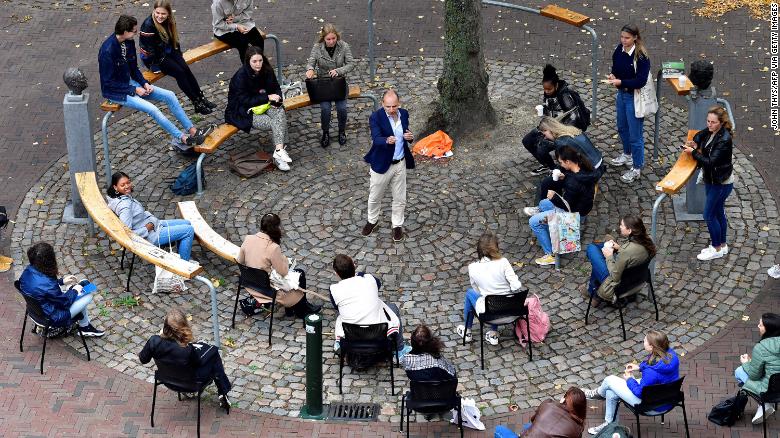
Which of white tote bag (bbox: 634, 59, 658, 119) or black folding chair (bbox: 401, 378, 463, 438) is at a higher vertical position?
white tote bag (bbox: 634, 59, 658, 119)

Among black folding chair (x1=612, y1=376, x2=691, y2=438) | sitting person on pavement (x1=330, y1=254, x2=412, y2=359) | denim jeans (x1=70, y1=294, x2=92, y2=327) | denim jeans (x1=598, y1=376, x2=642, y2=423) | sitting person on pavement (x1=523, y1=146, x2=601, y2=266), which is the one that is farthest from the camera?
sitting person on pavement (x1=523, y1=146, x2=601, y2=266)

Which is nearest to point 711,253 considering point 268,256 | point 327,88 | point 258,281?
point 268,256

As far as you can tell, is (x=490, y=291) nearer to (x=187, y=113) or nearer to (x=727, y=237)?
(x=727, y=237)

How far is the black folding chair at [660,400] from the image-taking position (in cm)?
1076

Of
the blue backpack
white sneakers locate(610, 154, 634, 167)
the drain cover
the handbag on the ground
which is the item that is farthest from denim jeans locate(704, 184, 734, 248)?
the blue backpack

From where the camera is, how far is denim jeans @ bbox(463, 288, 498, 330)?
40.3 feet

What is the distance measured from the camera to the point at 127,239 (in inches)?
509

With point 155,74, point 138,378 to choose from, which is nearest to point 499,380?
Answer: point 138,378

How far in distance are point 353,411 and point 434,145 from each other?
521 centimetres

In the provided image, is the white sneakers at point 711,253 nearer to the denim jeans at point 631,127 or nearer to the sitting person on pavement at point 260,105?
the denim jeans at point 631,127

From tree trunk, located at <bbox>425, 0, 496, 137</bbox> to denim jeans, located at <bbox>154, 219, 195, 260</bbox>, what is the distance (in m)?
4.17

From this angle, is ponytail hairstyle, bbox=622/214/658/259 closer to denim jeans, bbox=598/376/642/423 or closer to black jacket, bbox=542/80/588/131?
denim jeans, bbox=598/376/642/423

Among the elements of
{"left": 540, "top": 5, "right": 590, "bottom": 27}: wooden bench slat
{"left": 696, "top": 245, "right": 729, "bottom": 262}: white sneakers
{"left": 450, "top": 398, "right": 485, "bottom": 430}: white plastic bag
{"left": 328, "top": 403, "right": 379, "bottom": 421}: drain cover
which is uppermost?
{"left": 540, "top": 5, "right": 590, "bottom": 27}: wooden bench slat

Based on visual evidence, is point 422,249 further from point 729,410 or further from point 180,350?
point 729,410
